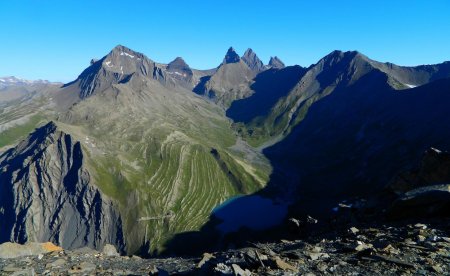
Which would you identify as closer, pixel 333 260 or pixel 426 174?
pixel 333 260

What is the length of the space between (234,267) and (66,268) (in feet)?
64.4

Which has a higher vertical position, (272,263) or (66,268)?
(272,263)

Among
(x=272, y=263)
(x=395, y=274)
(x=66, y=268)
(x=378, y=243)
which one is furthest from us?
(x=66, y=268)

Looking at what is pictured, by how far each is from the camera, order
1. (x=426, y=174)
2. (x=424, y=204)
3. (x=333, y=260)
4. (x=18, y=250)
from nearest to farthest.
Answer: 1. (x=333, y=260)
2. (x=424, y=204)
3. (x=18, y=250)
4. (x=426, y=174)

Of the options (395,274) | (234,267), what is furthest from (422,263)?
(234,267)

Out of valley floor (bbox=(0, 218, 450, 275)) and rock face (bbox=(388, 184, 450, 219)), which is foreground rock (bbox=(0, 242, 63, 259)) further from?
rock face (bbox=(388, 184, 450, 219))

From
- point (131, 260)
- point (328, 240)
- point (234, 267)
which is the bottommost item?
point (131, 260)

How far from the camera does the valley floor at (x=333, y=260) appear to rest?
25.6 m

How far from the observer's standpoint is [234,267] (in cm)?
2472

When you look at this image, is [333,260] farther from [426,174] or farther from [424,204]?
[426,174]

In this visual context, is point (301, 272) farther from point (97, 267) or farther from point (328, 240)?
point (97, 267)

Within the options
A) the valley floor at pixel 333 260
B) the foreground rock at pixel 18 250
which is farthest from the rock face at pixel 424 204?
the foreground rock at pixel 18 250

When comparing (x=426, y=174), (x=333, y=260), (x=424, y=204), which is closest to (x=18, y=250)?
(x=333, y=260)

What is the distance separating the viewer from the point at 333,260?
2828cm
